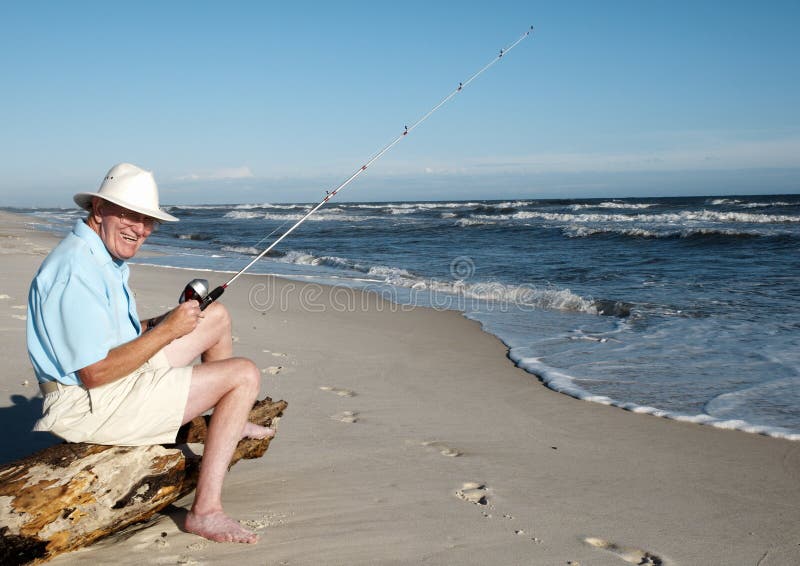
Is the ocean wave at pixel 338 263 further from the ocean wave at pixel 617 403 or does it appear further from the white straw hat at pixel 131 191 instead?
the white straw hat at pixel 131 191

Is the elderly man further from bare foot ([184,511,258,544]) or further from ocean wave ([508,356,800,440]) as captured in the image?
ocean wave ([508,356,800,440])

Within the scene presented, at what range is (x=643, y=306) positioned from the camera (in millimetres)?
8086

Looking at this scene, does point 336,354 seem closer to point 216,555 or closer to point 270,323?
point 270,323

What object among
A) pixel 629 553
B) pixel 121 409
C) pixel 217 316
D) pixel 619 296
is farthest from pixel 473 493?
pixel 619 296

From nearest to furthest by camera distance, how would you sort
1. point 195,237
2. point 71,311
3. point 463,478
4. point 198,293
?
point 71,311, point 198,293, point 463,478, point 195,237

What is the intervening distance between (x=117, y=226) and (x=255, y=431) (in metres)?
1.02

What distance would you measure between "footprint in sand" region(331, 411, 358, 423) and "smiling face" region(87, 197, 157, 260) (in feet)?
5.93

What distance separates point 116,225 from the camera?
7.86 feet

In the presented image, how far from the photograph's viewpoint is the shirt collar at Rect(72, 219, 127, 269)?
7.50 feet

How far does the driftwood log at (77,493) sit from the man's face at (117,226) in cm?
67

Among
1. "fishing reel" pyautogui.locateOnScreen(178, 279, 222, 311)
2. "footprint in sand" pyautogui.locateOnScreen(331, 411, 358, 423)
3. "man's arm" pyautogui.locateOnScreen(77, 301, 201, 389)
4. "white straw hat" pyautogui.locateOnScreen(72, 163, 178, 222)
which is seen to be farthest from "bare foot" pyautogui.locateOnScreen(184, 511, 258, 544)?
"footprint in sand" pyautogui.locateOnScreen(331, 411, 358, 423)

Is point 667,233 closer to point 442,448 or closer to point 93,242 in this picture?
point 442,448

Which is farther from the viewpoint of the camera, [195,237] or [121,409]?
[195,237]

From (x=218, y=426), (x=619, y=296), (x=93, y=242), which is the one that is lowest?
(x=619, y=296)
